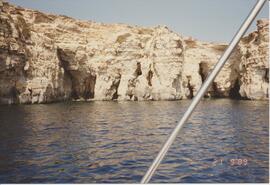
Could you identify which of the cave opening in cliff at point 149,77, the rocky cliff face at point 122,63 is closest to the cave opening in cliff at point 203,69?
the rocky cliff face at point 122,63

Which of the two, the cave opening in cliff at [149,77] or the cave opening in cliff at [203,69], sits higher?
the cave opening in cliff at [203,69]

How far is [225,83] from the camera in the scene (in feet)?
249

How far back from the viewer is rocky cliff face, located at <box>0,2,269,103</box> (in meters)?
60.8

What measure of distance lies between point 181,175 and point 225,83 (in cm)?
6880

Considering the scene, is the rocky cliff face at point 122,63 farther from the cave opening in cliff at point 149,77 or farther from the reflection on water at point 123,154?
the reflection on water at point 123,154

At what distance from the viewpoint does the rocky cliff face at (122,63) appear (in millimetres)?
60844

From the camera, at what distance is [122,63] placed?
7038 centimetres

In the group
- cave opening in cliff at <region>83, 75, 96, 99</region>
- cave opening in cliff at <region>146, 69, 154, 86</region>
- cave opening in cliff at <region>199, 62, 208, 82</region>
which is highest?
cave opening in cliff at <region>199, 62, 208, 82</region>

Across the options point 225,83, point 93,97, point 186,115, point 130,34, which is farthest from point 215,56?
point 186,115
